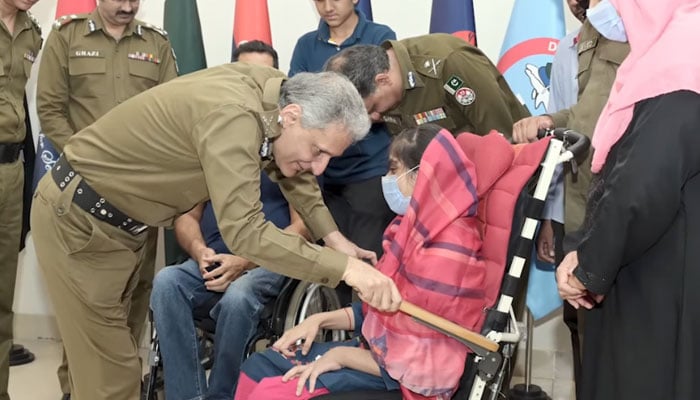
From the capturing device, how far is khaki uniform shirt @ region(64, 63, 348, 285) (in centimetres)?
194

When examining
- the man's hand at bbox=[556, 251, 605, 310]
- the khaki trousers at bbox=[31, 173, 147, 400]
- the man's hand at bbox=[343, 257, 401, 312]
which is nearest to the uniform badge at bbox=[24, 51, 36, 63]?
the khaki trousers at bbox=[31, 173, 147, 400]

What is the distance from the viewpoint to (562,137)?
198 cm

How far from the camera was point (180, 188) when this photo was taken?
222 cm

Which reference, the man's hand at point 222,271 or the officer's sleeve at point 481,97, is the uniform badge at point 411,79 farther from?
the man's hand at point 222,271

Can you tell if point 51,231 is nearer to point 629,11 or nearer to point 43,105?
point 43,105

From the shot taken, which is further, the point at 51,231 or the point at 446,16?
the point at 446,16

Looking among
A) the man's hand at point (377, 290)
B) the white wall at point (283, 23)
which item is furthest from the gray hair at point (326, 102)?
the white wall at point (283, 23)

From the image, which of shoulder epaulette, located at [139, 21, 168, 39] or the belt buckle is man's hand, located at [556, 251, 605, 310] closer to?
the belt buckle

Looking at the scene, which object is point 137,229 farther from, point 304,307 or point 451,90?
point 451,90

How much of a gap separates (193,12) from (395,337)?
2379 mm

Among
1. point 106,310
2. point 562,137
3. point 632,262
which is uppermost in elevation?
point 562,137

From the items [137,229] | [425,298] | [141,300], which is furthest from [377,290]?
[141,300]

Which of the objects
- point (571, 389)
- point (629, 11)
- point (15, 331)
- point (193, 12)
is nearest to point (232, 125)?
point (629, 11)

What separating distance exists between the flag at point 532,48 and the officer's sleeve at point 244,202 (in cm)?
164
